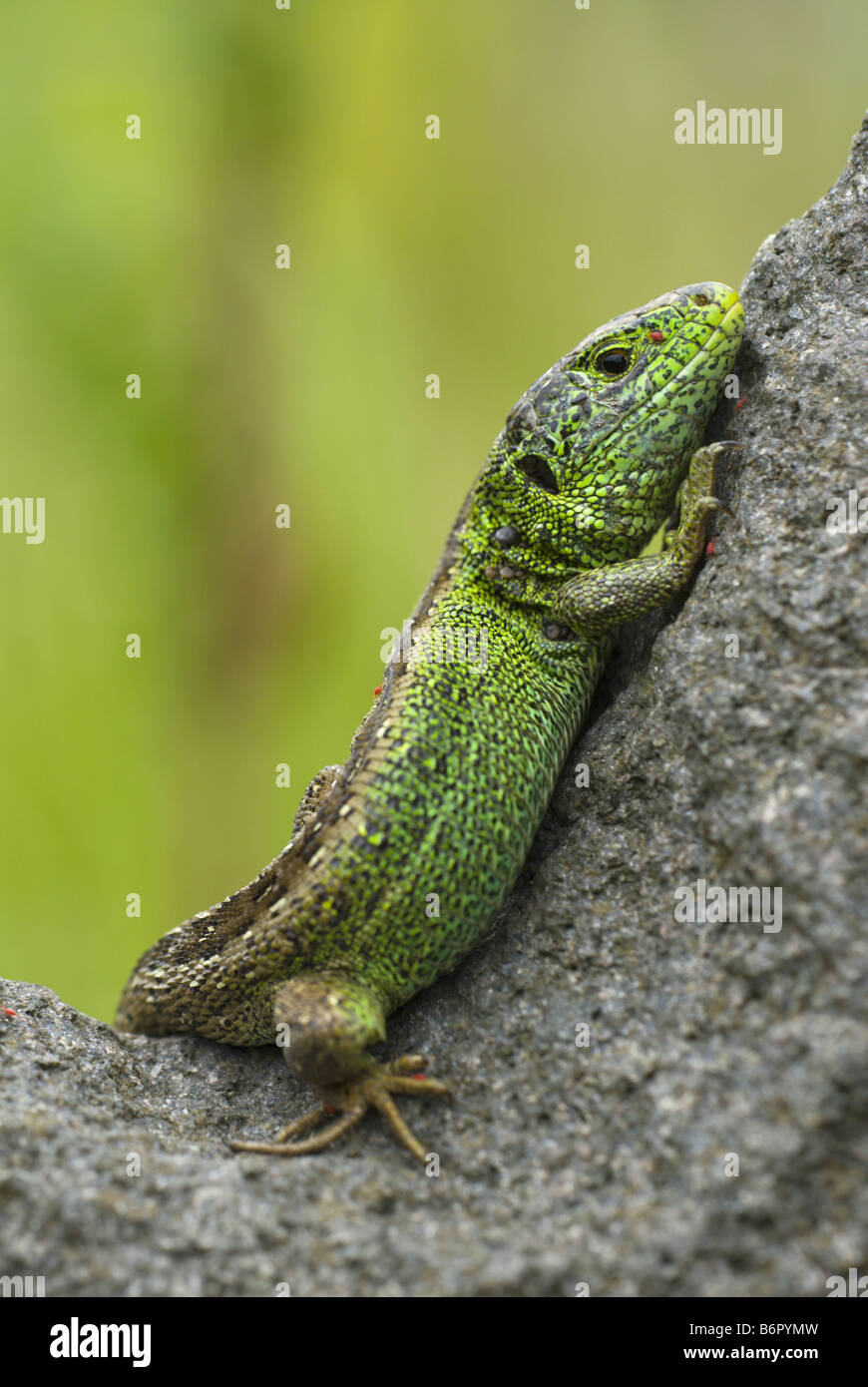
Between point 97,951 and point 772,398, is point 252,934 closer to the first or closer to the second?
point 772,398

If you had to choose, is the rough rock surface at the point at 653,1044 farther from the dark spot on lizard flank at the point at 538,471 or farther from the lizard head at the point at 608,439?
the dark spot on lizard flank at the point at 538,471

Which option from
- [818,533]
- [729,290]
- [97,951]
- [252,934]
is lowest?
[97,951]

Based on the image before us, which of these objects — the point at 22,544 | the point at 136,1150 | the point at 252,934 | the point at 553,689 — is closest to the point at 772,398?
the point at 553,689

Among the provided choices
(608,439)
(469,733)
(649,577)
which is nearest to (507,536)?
(608,439)

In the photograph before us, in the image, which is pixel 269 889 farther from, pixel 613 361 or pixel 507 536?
pixel 613 361

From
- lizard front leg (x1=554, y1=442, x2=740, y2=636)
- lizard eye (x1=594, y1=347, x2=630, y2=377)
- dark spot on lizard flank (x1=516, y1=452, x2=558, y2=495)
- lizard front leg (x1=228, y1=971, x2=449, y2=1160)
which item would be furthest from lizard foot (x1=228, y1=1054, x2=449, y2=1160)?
lizard eye (x1=594, y1=347, x2=630, y2=377)

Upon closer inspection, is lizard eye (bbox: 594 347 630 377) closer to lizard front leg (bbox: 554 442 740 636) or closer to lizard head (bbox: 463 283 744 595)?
lizard head (bbox: 463 283 744 595)

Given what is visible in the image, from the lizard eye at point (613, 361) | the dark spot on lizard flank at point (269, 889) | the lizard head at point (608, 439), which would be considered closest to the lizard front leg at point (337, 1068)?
the dark spot on lizard flank at point (269, 889)
